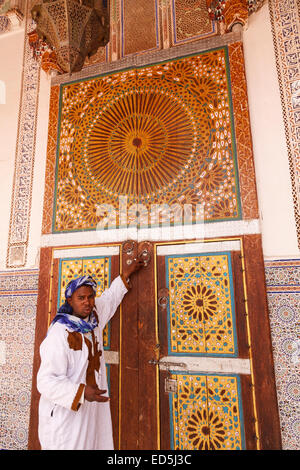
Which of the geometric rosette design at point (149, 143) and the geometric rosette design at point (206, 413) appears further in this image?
the geometric rosette design at point (149, 143)

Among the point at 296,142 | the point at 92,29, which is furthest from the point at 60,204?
the point at 296,142

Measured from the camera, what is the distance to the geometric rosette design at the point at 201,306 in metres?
1.96

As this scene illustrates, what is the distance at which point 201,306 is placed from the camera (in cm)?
203

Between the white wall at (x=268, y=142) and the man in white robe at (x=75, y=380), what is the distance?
1.15 m

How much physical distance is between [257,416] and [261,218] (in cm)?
113

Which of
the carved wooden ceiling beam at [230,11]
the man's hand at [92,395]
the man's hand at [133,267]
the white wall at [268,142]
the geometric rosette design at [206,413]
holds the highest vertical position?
the carved wooden ceiling beam at [230,11]

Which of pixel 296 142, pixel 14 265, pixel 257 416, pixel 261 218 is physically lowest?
pixel 257 416

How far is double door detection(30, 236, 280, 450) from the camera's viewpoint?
1.84 metres

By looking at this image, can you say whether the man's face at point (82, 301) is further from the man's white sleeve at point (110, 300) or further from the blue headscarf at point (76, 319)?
the man's white sleeve at point (110, 300)

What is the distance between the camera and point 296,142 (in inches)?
79.4

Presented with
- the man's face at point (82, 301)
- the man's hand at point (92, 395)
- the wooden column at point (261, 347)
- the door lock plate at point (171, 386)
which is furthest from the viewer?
the door lock plate at point (171, 386)

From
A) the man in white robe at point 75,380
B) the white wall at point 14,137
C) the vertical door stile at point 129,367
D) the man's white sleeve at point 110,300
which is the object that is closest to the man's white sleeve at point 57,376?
the man in white robe at point 75,380
